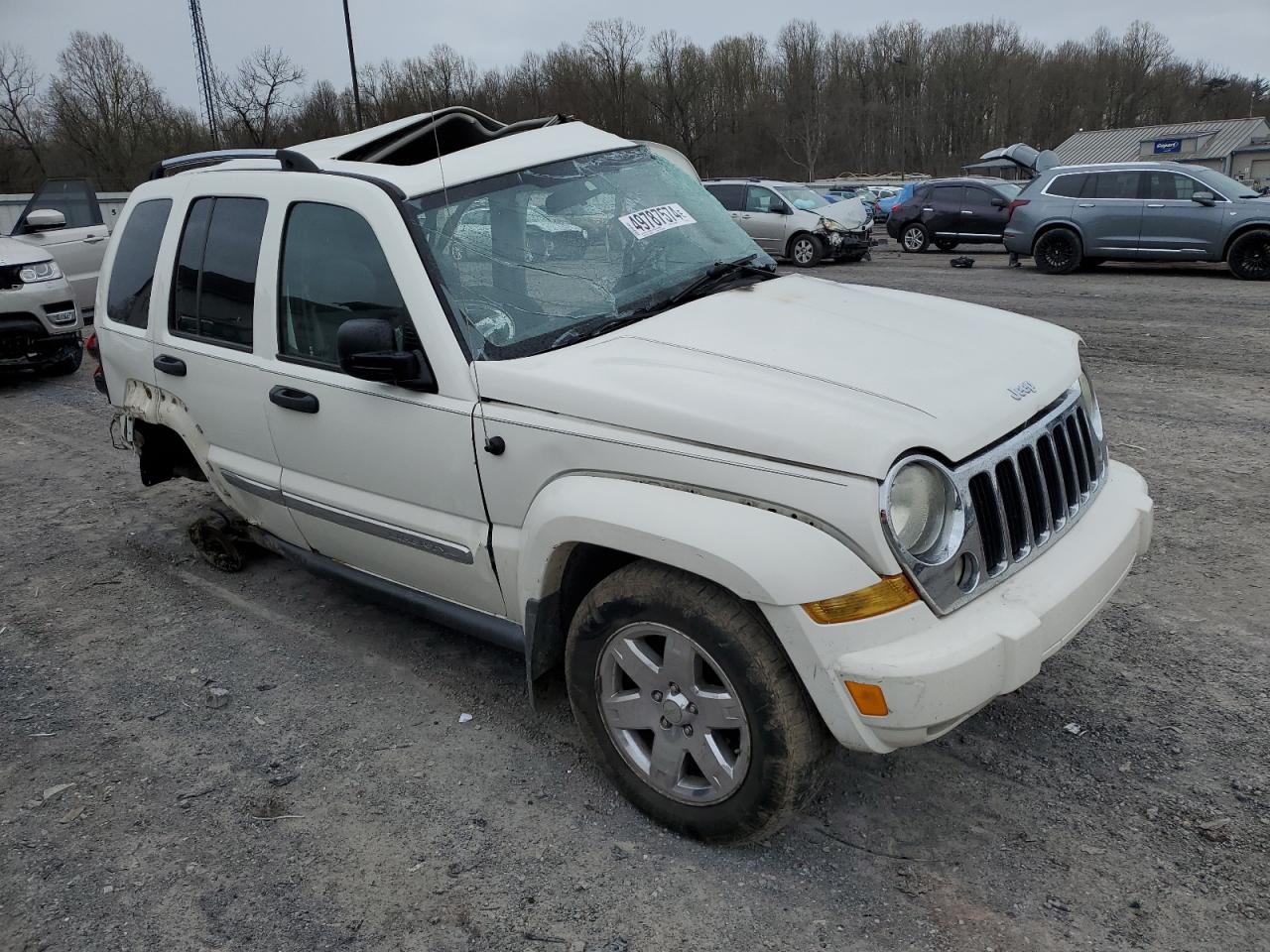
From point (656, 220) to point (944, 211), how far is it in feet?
63.6

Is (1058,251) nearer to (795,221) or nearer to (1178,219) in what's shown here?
(1178,219)

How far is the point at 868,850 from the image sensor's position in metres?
2.76

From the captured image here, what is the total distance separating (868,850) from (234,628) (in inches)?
117

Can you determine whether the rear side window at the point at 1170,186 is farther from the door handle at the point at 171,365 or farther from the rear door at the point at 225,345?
the door handle at the point at 171,365

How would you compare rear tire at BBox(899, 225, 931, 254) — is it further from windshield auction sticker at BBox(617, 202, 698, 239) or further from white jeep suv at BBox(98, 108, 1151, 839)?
windshield auction sticker at BBox(617, 202, 698, 239)

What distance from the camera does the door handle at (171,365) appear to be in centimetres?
414

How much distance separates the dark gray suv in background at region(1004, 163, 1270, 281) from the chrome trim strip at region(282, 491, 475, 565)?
1498 centimetres

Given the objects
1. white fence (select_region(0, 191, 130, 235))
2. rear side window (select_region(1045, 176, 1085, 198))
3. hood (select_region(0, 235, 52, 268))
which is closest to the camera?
hood (select_region(0, 235, 52, 268))

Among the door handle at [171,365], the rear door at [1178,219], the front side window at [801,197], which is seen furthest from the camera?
the front side window at [801,197]

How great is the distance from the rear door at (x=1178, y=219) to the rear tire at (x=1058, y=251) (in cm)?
101

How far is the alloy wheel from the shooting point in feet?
8.46

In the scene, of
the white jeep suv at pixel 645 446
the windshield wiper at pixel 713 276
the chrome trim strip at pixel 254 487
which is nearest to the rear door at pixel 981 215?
the white jeep suv at pixel 645 446

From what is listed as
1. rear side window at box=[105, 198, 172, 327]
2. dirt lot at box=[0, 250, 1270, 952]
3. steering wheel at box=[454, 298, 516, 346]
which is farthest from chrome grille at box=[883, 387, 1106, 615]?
rear side window at box=[105, 198, 172, 327]

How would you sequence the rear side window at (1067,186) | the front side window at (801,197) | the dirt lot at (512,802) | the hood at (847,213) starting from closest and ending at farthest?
the dirt lot at (512,802) → the rear side window at (1067,186) → the hood at (847,213) → the front side window at (801,197)
